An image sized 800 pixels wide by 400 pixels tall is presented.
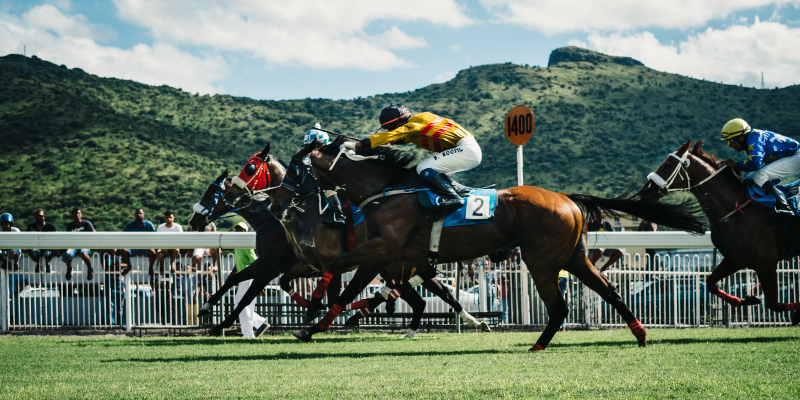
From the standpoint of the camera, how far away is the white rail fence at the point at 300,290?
11.2 m

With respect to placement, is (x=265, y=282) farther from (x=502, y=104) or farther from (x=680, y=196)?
(x=502, y=104)

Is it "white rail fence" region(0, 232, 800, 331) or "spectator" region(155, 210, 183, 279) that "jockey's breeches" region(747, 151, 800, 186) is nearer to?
"white rail fence" region(0, 232, 800, 331)

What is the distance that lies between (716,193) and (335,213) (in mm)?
4420

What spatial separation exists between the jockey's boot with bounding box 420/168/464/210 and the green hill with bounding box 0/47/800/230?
41197 mm

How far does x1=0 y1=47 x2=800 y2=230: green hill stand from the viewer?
50.8 metres

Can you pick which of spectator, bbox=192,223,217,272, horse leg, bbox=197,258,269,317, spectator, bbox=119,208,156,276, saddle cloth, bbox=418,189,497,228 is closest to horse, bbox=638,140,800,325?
saddle cloth, bbox=418,189,497,228

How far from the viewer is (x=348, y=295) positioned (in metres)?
7.73

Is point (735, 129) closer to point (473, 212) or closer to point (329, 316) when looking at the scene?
point (473, 212)

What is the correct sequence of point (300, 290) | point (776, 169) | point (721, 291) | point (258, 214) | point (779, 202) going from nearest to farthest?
point (779, 202) → point (776, 169) → point (721, 291) → point (258, 214) → point (300, 290)

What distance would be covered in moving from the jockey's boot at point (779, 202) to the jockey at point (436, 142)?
3.31 m

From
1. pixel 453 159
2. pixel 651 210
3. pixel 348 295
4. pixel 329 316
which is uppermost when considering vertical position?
pixel 453 159

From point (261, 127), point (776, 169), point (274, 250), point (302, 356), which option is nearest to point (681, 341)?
point (776, 169)

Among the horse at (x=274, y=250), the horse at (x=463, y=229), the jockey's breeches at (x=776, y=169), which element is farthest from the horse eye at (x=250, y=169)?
the jockey's breeches at (x=776, y=169)

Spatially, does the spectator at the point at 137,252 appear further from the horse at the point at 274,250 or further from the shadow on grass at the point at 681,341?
the shadow on grass at the point at 681,341
